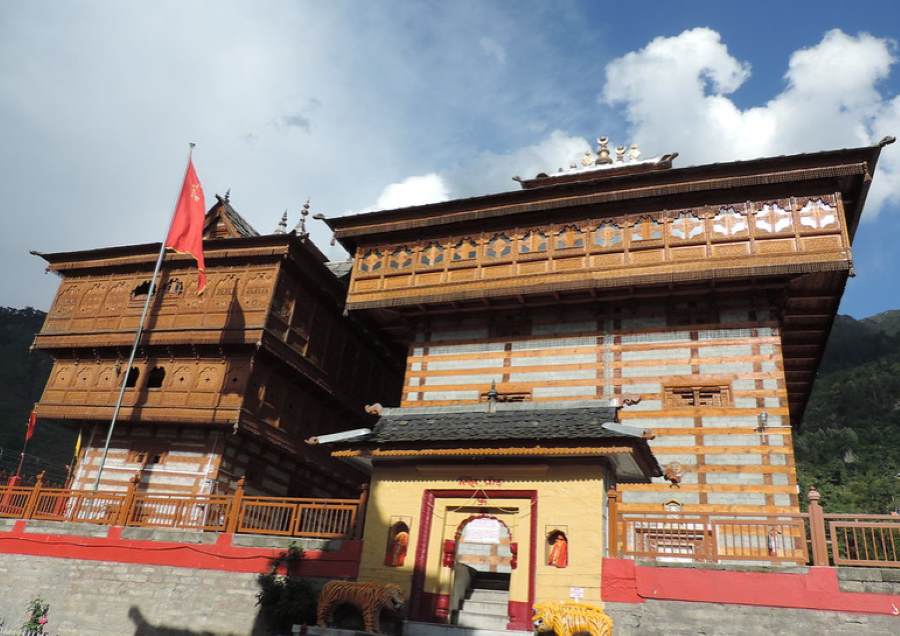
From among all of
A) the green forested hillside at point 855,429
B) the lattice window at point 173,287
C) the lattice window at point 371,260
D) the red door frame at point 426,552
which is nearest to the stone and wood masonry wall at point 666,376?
the lattice window at point 371,260

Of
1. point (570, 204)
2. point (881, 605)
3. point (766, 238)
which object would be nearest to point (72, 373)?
point (570, 204)

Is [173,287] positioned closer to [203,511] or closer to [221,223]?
[221,223]

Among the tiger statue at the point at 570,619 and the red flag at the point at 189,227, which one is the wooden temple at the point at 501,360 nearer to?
the tiger statue at the point at 570,619

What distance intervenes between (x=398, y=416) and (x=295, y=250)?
9.99 metres

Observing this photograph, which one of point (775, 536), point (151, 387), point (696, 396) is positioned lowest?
point (775, 536)

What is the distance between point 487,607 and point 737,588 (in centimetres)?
424

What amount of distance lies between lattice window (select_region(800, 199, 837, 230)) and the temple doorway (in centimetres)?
997

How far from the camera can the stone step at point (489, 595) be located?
41.9 ft

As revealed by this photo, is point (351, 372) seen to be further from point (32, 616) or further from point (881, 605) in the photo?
point (881, 605)

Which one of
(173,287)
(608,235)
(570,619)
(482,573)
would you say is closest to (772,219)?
(608,235)

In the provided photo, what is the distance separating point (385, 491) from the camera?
42.0 ft

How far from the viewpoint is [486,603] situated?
12.7 metres

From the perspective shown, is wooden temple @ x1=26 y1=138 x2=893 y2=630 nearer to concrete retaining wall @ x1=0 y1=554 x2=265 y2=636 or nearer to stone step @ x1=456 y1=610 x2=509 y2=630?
stone step @ x1=456 y1=610 x2=509 y2=630

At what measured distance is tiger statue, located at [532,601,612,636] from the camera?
996cm
